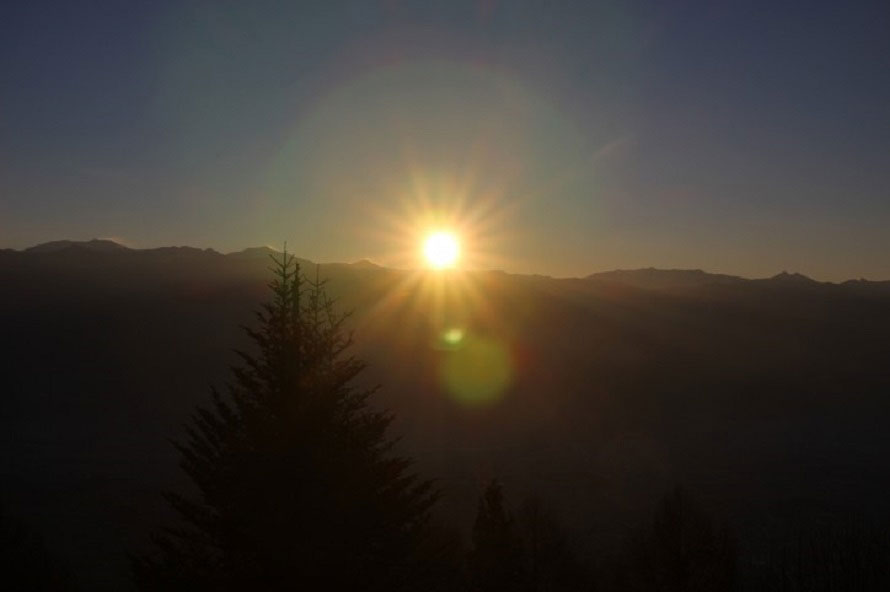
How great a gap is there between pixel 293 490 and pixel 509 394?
111 meters

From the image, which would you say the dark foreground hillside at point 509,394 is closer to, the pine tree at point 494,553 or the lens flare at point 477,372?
the lens flare at point 477,372

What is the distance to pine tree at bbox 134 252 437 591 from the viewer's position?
9367 millimetres

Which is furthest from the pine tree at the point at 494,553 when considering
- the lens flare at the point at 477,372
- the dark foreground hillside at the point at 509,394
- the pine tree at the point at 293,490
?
the lens flare at the point at 477,372

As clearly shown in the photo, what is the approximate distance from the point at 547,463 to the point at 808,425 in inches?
1861

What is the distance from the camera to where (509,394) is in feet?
392

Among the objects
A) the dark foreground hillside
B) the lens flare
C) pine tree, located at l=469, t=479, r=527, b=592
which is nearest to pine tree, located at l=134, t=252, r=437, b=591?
pine tree, located at l=469, t=479, r=527, b=592

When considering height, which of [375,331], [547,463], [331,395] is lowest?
[547,463]

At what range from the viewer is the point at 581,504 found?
6725 cm

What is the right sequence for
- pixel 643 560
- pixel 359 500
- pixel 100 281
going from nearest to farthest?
pixel 359 500 < pixel 643 560 < pixel 100 281

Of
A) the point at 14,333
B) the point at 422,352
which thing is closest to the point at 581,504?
the point at 422,352

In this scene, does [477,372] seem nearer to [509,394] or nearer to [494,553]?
[509,394]

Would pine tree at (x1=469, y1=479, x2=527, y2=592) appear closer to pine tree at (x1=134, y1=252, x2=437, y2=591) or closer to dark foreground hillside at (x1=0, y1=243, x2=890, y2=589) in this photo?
pine tree at (x1=134, y1=252, x2=437, y2=591)

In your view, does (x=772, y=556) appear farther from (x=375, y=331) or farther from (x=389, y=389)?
(x=375, y=331)

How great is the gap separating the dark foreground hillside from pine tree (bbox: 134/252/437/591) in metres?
35.1
